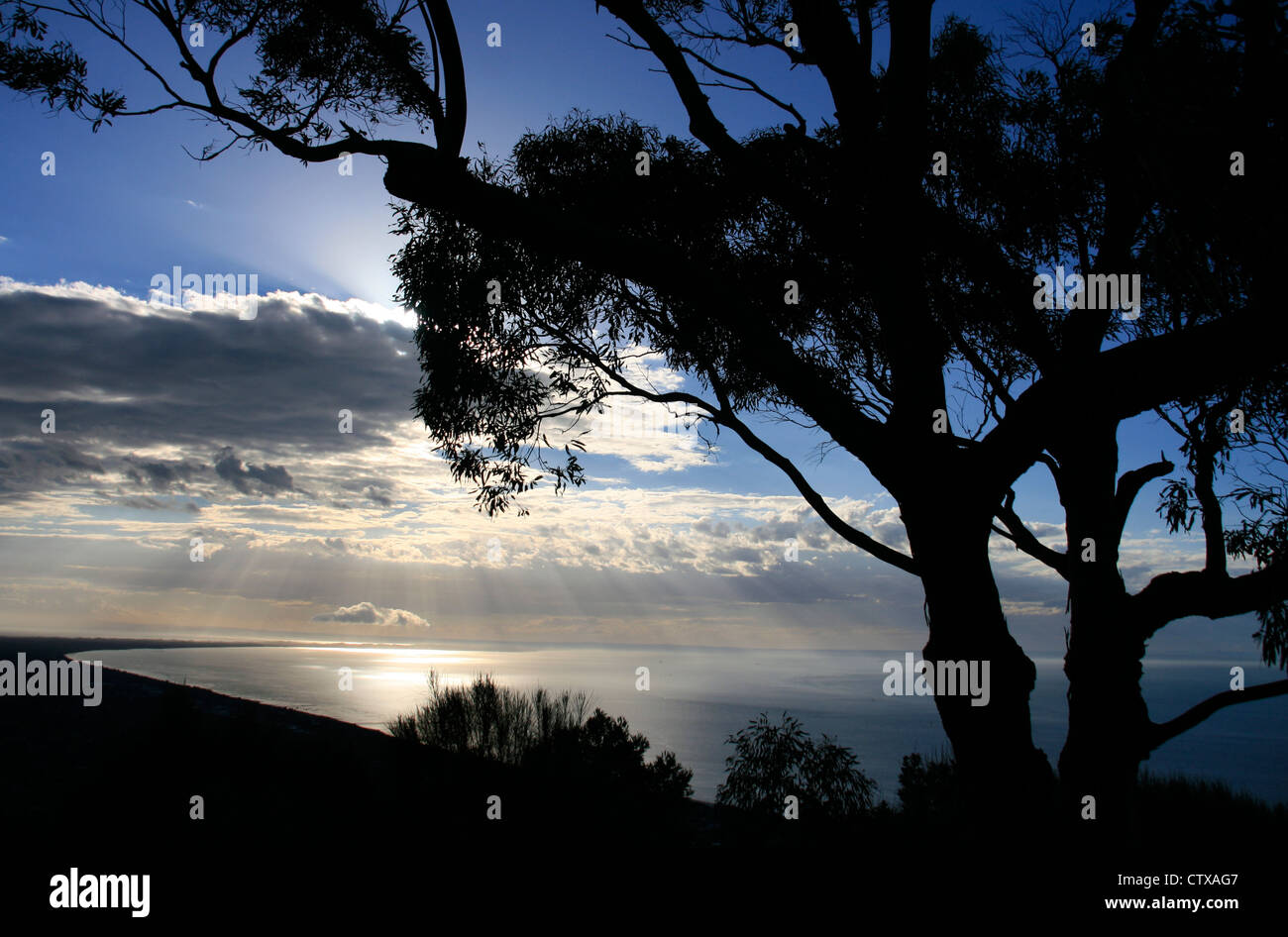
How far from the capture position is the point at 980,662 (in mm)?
5109

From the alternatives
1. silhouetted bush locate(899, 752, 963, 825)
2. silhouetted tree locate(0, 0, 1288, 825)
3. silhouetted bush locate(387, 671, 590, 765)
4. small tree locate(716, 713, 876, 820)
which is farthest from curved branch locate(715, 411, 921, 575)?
silhouetted bush locate(387, 671, 590, 765)

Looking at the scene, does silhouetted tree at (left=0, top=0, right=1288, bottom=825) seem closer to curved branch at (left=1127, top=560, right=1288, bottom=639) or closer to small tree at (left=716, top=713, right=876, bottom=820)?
curved branch at (left=1127, top=560, right=1288, bottom=639)

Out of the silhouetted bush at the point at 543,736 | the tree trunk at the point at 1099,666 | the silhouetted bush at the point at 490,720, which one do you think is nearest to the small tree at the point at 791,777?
the silhouetted bush at the point at 543,736

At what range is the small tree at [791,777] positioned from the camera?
9.72 meters

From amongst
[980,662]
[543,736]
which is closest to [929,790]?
[980,662]

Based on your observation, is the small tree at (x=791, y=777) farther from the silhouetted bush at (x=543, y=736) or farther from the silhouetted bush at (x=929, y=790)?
the silhouetted bush at (x=543, y=736)

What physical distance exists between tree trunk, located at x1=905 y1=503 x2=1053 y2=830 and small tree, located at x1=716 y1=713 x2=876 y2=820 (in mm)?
4855

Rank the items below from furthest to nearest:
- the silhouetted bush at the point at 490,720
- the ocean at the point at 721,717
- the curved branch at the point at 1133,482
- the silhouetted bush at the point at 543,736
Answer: the ocean at the point at 721,717
the silhouetted bush at the point at 490,720
the silhouetted bush at the point at 543,736
the curved branch at the point at 1133,482

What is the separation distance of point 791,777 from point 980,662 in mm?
5750

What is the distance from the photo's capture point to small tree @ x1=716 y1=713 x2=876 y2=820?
9719 mm

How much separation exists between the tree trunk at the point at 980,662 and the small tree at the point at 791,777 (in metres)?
4.86

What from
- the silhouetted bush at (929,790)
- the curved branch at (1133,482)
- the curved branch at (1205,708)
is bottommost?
the silhouetted bush at (929,790)
